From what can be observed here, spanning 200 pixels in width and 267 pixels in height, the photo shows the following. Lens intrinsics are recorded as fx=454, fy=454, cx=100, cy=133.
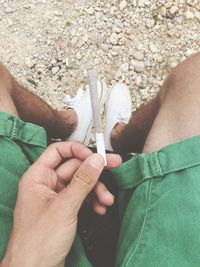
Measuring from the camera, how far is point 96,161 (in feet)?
3.00

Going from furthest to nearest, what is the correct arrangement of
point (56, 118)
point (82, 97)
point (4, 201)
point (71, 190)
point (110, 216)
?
point (82, 97)
point (56, 118)
point (110, 216)
point (4, 201)
point (71, 190)

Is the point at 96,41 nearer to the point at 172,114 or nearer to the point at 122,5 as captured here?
the point at 122,5

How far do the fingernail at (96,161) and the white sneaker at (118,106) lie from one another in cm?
68

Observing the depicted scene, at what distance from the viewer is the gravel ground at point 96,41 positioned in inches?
71.7

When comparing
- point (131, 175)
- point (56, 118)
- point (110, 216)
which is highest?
point (131, 175)

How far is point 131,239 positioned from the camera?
0.95 m

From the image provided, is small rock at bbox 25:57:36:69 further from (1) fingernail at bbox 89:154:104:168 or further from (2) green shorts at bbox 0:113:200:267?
(1) fingernail at bbox 89:154:104:168

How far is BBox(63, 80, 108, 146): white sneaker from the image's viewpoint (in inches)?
62.7

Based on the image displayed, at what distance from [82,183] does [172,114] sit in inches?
15.6

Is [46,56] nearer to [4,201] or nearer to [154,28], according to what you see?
[154,28]

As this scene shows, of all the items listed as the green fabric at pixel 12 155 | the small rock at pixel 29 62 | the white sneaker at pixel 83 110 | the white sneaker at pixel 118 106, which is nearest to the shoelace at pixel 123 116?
the white sneaker at pixel 118 106

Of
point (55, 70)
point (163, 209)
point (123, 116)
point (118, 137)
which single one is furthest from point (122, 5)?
point (163, 209)

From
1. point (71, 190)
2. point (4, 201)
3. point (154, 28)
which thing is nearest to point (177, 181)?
point (71, 190)

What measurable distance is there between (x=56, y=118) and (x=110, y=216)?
0.39m
